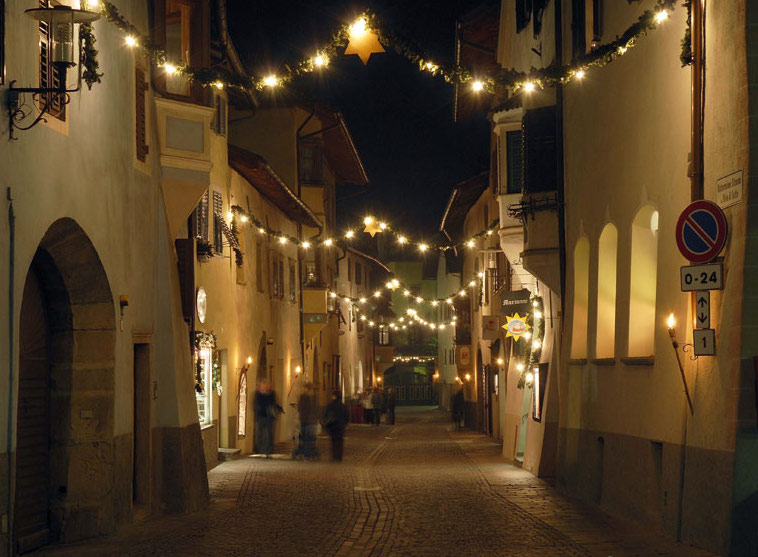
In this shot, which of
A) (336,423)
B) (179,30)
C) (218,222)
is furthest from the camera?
(336,423)

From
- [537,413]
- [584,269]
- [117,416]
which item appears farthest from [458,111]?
[117,416]

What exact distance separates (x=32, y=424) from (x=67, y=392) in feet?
2.99

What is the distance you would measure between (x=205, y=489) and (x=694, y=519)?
8.40 m

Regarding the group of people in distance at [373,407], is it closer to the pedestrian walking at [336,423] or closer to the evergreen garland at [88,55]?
the pedestrian walking at [336,423]

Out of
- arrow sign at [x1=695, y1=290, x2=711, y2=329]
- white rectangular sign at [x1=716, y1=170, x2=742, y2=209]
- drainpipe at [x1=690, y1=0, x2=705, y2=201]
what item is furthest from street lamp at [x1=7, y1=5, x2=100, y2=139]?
arrow sign at [x1=695, y1=290, x2=711, y2=329]

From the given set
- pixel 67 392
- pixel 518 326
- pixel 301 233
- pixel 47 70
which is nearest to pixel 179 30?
pixel 47 70

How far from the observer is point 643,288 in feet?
57.8

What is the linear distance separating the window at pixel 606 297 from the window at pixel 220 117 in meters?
11.2

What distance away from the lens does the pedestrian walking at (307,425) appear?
29.1 meters

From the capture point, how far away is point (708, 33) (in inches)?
528

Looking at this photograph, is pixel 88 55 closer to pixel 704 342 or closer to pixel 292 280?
pixel 704 342

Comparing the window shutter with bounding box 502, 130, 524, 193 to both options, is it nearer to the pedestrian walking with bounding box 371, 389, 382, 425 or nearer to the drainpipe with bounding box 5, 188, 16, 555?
the drainpipe with bounding box 5, 188, 16, 555

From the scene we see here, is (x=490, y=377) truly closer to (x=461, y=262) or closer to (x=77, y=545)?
(x=461, y=262)

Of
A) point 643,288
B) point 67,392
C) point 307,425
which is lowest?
point 307,425
